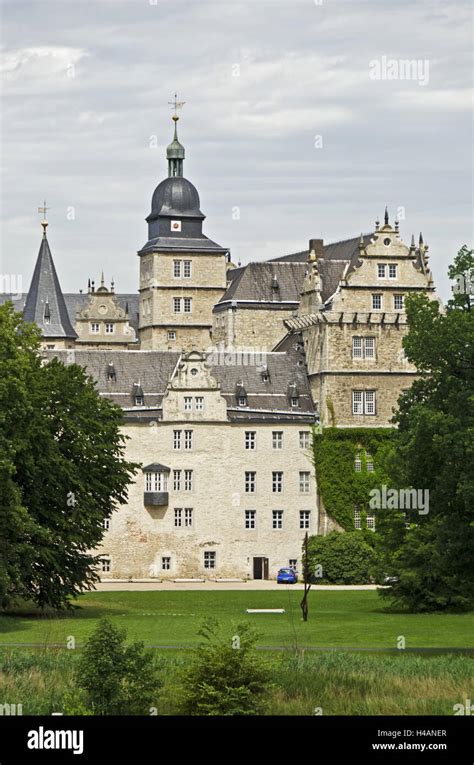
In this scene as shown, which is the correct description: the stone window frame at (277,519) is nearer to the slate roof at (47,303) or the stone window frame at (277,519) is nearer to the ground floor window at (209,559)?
the ground floor window at (209,559)

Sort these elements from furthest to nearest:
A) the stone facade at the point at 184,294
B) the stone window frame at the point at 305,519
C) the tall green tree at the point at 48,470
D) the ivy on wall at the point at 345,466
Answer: the stone facade at the point at 184,294
the stone window frame at the point at 305,519
the ivy on wall at the point at 345,466
the tall green tree at the point at 48,470

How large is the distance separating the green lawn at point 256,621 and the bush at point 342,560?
33.2 ft

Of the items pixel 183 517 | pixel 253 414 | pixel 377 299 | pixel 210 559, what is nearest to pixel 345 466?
pixel 253 414

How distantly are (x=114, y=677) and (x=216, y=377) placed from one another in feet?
179

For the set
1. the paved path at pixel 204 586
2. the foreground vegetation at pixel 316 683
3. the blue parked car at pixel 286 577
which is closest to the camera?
the foreground vegetation at pixel 316 683

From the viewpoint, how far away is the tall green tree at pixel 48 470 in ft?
178

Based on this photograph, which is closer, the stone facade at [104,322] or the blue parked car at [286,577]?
the blue parked car at [286,577]

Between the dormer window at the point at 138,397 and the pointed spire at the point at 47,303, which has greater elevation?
the pointed spire at the point at 47,303

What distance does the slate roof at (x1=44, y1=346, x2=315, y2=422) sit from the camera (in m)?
86.8

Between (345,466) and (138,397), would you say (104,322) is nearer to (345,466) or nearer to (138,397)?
(138,397)

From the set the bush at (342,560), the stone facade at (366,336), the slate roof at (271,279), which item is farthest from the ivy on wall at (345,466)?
the slate roof at (271,279)

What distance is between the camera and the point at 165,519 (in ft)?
281

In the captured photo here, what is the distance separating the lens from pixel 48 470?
57.8 metres
